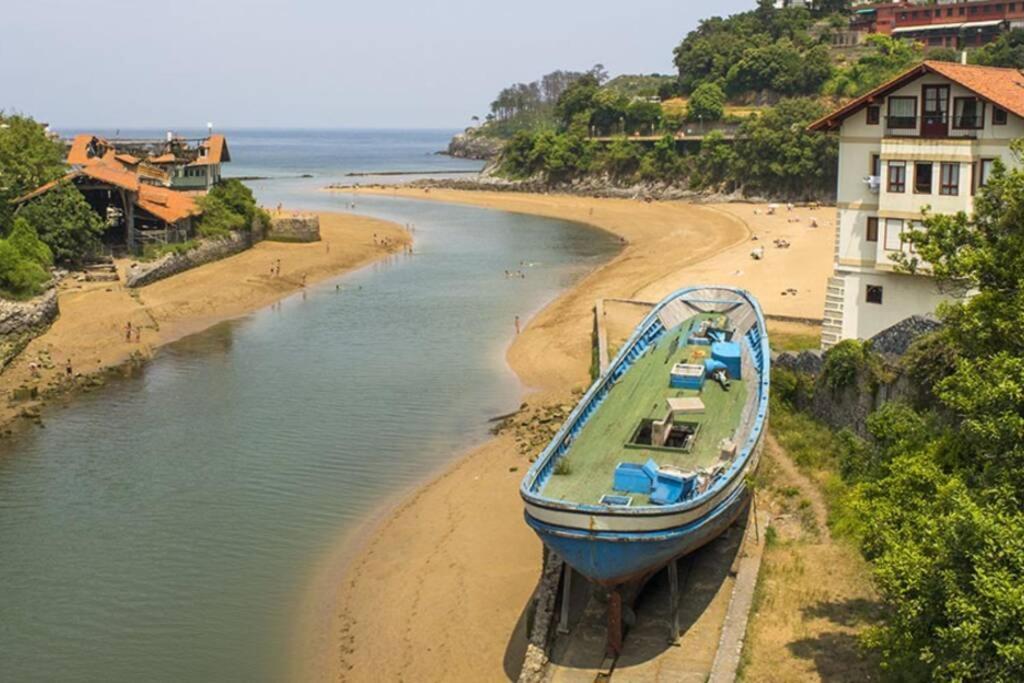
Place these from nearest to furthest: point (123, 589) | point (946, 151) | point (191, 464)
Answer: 1. point (123, 589)
2. point (946, 151)
3. point (191, 464)

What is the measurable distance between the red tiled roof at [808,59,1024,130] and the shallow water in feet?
53.6

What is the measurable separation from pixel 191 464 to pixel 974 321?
2532 cm

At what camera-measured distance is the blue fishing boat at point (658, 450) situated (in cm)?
2009

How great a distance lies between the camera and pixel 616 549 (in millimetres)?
19969

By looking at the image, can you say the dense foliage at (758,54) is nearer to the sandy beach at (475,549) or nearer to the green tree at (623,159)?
the green tree at (623,159)

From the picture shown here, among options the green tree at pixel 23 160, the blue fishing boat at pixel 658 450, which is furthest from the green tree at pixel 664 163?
the blue fishing boat at pixel 658 450

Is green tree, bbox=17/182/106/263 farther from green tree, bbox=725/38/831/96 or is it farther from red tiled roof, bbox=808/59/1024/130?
green tree, bbox=725/38/831/96

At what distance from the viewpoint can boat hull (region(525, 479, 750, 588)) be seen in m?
19.9

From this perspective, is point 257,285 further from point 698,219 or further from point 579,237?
point 698,219

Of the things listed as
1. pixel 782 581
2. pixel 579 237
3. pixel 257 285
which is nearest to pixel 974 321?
pixel 782 581

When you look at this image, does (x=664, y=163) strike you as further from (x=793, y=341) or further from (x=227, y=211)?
(x=793, y=341)

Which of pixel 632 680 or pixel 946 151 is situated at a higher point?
pixel 946 151

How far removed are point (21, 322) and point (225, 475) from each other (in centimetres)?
2023

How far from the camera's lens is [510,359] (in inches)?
1905
